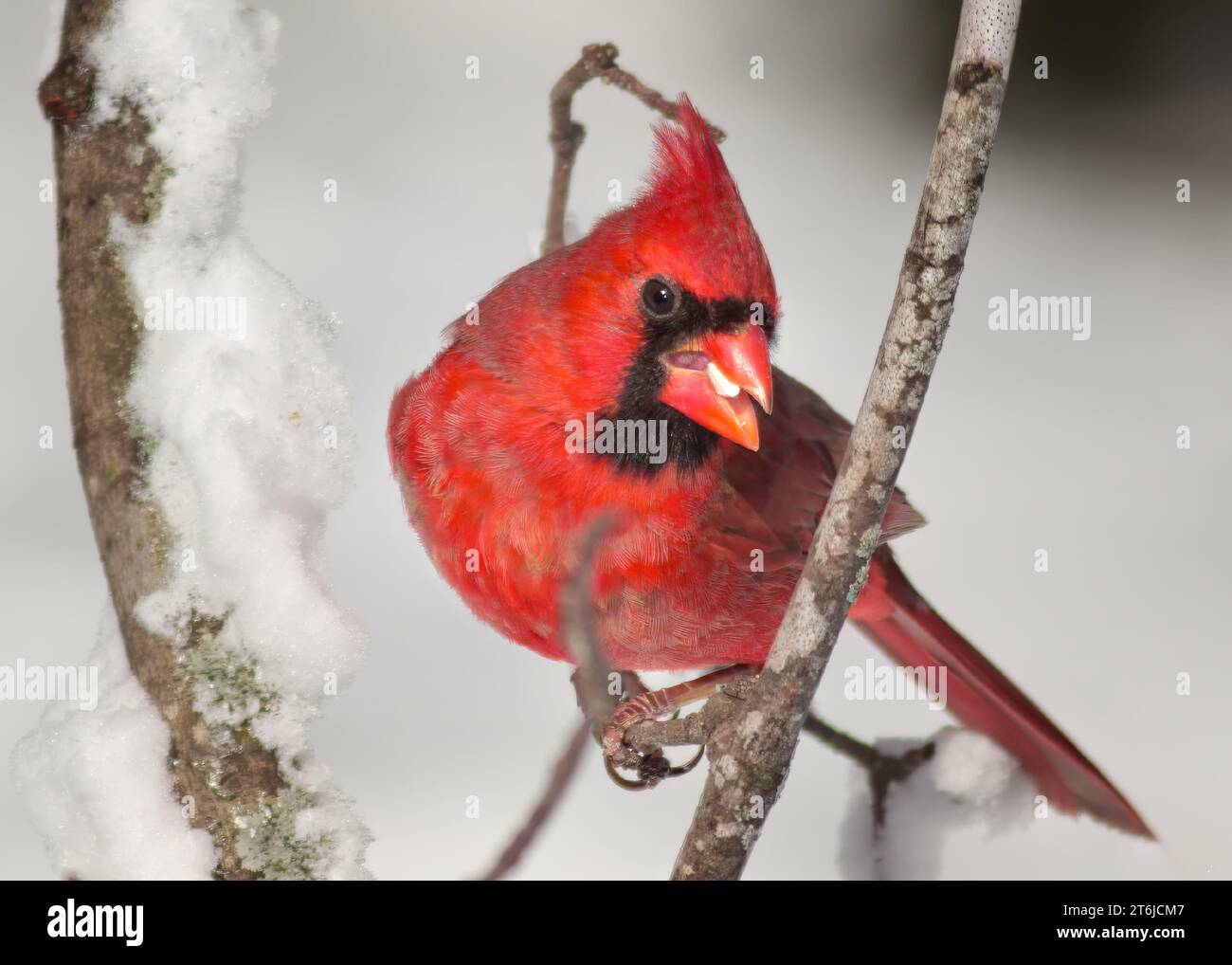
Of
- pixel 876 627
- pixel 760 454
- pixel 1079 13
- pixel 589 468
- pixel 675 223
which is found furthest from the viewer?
pixel 876 627

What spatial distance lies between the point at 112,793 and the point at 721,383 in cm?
81

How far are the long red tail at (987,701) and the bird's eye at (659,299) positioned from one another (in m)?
0.64

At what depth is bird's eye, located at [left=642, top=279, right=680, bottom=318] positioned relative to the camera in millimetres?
1149

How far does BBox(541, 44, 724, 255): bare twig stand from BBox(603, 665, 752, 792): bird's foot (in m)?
0.64

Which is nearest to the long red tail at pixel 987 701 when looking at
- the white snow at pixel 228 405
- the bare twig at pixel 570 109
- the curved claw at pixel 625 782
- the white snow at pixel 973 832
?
the white snow at pixel 973 832

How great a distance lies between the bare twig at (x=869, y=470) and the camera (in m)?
0.89

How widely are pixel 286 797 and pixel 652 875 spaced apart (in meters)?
0.58

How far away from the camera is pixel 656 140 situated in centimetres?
119

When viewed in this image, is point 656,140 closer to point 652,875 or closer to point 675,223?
point 675,223

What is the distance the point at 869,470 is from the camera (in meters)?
0.95

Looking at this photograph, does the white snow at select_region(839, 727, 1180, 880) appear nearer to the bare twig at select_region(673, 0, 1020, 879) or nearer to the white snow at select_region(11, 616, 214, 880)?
the bare twig at select_region(673, 0, 1020, 879)

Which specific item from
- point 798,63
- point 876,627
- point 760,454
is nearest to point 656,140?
point 760,454

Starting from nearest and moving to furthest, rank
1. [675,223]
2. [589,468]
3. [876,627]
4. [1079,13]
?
[675,223] < [589,468] < [1079,13] < [876,627]

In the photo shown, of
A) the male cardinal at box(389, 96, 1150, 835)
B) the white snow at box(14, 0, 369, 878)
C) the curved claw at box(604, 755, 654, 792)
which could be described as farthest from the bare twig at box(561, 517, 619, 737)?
the white snow at box(14, 0, 369, 878)
